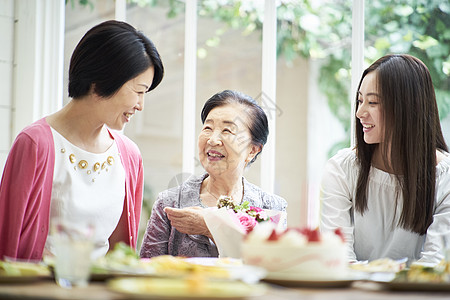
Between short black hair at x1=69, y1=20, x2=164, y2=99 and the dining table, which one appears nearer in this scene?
the dining table

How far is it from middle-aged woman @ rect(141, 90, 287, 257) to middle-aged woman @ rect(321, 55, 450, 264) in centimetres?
35

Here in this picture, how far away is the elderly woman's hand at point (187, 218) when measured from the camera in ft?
7.28

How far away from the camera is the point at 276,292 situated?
3.86 feet

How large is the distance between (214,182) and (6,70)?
1.39 meters

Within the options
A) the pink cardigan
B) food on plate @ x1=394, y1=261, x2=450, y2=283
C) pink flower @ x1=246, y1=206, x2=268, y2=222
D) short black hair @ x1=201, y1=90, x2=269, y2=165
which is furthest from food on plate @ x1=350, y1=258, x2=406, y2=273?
short black hair @ x1=201, y1=90, x2=269, y2=165

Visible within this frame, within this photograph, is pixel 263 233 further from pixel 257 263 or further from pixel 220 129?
pixel 220 129

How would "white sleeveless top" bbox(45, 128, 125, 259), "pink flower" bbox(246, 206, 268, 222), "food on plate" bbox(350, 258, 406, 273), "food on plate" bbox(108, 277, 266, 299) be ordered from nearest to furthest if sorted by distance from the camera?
"food on plate" bbox(108, 277, 266, 299), "food on plate" bbox(350, 258, 406, 273), "pink flower" bbox(246, 206, 268, 222), "white sleeveless top" bbox(45, 128, 125, 259)

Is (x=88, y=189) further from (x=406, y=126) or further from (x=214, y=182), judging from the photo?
(x=406, y=126)

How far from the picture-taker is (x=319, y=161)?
554 centimetres

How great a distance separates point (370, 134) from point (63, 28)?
183cm

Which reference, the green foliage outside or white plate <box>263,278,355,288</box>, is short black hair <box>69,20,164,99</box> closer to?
white plate <box>263,278,355,288</box>

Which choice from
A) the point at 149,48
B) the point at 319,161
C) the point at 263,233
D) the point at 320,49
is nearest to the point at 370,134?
the point at 149,48

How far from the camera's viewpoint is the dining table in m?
1.09

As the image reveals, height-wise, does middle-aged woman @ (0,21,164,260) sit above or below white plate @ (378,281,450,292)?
above
